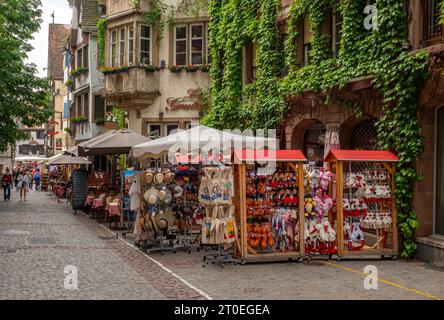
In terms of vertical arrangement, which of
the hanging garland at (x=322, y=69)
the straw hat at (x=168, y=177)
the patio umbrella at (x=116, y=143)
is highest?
the hanging garland at (x=322, y=69)

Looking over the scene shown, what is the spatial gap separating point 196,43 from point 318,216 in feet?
56.8

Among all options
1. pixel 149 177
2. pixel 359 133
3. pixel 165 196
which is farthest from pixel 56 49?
pixel 165 196

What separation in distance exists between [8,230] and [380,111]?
11.2m

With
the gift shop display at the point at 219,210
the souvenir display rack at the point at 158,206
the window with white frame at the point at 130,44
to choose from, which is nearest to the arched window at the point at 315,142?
the souvenir display rack at the point at 158,206

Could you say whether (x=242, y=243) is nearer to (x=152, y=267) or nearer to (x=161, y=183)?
(x=152, y=267)

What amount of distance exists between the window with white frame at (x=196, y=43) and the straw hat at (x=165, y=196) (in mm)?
15197

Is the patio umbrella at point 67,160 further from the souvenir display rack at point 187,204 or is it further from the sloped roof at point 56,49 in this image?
the sloped roof at point 56,49

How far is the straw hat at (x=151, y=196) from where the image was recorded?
46.7 ft

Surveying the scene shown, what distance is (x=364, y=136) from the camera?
17.2m

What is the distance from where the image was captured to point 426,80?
13.4m

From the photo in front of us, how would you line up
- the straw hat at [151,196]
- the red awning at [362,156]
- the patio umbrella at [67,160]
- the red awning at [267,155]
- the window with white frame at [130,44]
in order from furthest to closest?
the patio umbrella at [67,160], the window with white frame at [130,44], the straw hat at [151,196], the red awning at [362,156], the red awning at [267,155]

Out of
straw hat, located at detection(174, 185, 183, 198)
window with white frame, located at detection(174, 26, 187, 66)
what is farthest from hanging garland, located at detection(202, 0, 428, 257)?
straw hat, located at detection(174, 185, 183, 198)

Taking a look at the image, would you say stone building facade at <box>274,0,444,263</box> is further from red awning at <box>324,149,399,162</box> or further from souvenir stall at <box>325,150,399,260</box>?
red awning at <box>324,149,399,162</box>
